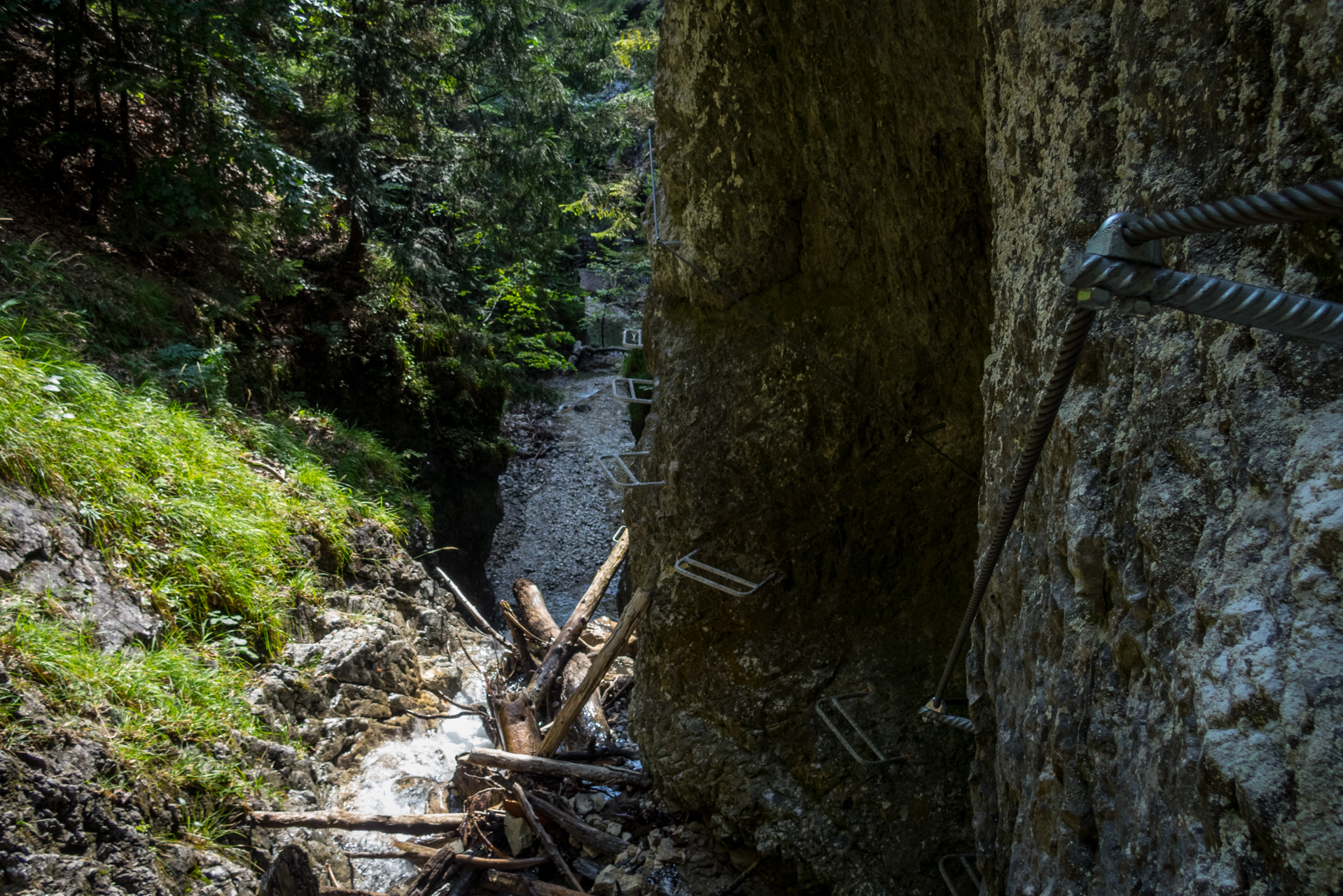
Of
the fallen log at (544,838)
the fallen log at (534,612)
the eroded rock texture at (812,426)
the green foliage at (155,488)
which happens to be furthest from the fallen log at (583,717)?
the green foliage at (155,488)

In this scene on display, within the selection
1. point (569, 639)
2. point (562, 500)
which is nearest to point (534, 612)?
point (569, 639)

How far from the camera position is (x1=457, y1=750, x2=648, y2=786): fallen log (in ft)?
13.0

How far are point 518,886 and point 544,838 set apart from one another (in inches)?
9.1

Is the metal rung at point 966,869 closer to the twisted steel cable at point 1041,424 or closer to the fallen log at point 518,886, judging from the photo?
the twisted steel cable at point 1041,424

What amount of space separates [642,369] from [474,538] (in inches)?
109

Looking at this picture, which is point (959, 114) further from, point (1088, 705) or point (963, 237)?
point (1088, 705)

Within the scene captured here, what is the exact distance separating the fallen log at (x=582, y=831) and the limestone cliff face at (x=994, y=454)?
375mm

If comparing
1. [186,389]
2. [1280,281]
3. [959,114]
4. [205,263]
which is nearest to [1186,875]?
[1280,281]

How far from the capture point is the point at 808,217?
124 inches

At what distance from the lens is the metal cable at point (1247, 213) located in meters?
0.57

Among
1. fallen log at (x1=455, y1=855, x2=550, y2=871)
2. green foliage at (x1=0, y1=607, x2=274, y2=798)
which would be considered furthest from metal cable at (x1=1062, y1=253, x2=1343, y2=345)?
fallen log at (x1=455, y1=855, x2=550, y2=871)

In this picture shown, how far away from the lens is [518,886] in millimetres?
3639

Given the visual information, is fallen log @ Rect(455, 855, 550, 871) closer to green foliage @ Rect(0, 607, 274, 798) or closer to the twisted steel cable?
green foliage @ Rect(0, 607, 274, 798)

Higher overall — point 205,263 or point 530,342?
point 205,263
